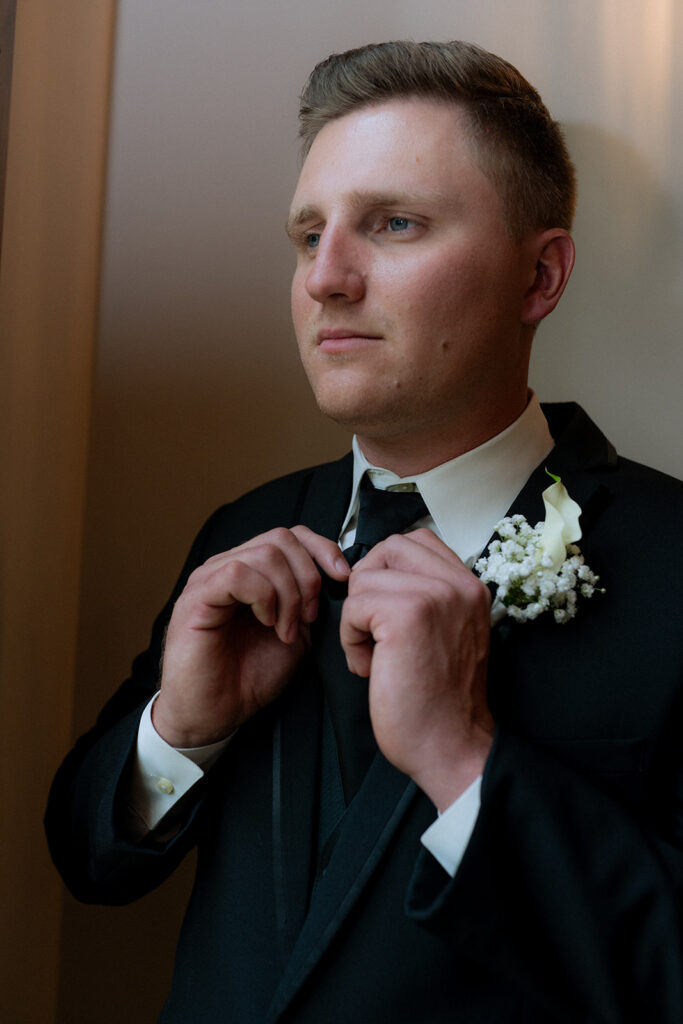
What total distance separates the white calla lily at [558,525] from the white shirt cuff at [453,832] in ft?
1.00

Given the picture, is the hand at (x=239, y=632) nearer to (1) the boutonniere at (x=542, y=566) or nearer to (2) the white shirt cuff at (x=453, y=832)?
(1) the boutonniere at (x=542, y=566)

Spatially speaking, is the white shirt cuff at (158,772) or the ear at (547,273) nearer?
the white shirt cuff at (158,772)

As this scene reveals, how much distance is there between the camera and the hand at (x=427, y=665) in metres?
1.15

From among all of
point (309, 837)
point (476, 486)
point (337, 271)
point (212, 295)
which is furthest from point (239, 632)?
point (212, 295)

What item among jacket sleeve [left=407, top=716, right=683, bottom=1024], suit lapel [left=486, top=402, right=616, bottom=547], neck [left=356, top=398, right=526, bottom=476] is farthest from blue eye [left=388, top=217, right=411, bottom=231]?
jacket sleeve [left=407, top=716, right=683, bottom=1024]

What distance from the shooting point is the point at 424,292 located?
4.54ft

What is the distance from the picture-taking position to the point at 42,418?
189 cm

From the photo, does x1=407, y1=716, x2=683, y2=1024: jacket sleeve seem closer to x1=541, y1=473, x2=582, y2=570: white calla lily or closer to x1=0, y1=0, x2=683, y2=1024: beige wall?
x1=541, y1=473, x2=582, y2=570: white calla lily

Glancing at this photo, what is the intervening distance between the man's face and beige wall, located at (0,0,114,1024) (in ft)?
1.90

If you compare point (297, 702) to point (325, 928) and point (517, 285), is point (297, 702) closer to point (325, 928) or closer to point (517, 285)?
point (325, 928)

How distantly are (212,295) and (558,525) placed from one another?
1.06 meters

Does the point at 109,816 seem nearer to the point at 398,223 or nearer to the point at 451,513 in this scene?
the point at 451,513

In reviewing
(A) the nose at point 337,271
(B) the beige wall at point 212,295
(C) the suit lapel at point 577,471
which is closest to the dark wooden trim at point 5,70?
(B) the beige wall at point 212,295

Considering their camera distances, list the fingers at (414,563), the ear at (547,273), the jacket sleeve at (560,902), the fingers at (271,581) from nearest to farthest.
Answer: the jacket sleeve at (560,902) → the fingers at (414,563) → the fingers at (271,581) → the ear at (547,273)
